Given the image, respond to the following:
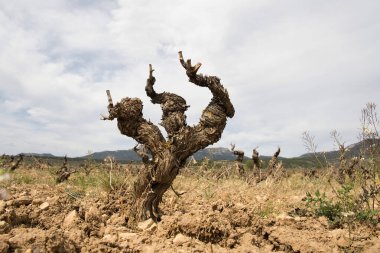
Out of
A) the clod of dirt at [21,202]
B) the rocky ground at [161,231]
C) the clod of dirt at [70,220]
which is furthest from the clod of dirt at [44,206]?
the clod of dirt at [70,220]

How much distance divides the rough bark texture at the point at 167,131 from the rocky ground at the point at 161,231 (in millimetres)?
506

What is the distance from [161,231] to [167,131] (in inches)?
57.3

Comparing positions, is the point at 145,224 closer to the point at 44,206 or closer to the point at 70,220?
the point at 70,220

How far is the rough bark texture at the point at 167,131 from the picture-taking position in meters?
4.95

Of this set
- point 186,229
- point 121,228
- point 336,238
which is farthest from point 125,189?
point 336,238

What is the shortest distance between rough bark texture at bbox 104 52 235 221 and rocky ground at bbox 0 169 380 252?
51 centimetres

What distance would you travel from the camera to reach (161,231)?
429 cm

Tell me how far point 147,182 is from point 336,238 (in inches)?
100

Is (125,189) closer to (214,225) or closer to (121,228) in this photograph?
(121,228)

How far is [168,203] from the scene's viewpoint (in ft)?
19.7

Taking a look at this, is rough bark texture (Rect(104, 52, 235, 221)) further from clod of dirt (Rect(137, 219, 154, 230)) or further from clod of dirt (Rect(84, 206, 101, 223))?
clod of dirt (Rect(84, 206, 101, 223))

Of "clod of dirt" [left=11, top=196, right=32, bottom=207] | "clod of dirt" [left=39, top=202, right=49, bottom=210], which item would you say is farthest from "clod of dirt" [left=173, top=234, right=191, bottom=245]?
→ "clod of dirt" [left=11, top=196, right=32, bottom=207]

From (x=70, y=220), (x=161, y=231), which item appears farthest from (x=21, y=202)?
(x=161, y=231)

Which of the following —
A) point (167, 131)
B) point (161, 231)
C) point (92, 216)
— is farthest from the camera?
point (167, 131)
